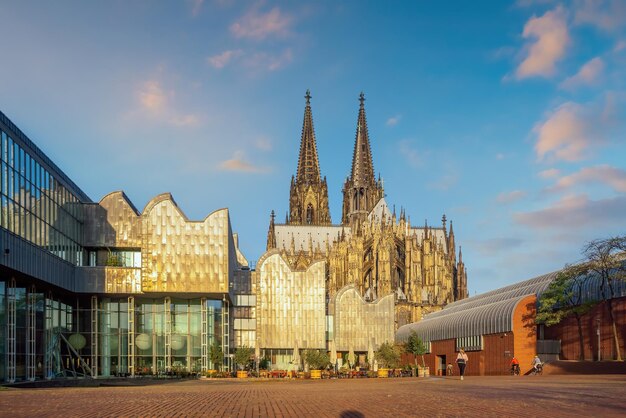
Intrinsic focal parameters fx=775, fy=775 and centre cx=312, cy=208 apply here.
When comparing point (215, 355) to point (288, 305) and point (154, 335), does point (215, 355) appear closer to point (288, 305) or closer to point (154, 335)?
point (154, 335)

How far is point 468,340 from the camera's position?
7094 centimetres

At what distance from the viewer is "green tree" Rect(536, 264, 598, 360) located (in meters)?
57.2

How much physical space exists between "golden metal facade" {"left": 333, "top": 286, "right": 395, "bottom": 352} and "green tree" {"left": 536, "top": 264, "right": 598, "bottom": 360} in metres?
23.7

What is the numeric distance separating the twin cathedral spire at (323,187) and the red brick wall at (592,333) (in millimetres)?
101983

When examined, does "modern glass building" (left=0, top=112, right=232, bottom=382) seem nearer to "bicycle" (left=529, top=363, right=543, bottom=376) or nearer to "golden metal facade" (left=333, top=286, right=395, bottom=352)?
"golden metal facade" (left=333, top=286, right=395, bottom=352)

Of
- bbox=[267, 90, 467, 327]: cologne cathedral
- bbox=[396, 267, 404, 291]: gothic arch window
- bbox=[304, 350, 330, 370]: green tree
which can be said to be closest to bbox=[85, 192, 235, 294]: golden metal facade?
bbox=[304, 350, 330, 370]: green tree

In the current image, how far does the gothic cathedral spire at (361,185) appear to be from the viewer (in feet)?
533

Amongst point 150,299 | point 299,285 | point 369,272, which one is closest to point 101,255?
point 150,299

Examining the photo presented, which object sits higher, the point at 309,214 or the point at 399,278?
the point at 309,214

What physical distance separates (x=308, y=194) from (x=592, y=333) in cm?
11381

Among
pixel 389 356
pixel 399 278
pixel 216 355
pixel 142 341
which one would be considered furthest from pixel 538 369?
pixel 399 278

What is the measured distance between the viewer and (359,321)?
81438 mm

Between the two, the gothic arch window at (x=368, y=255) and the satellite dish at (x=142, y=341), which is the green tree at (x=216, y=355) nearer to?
the satellite dish at (x=142, y=341)

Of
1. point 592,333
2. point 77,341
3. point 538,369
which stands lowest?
point 538,369
